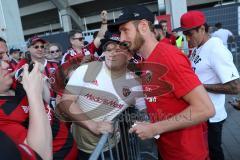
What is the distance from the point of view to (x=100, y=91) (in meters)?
2.59

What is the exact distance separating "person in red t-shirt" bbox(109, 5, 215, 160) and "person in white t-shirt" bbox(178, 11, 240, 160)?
0.92 metres

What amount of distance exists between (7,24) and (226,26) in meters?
9.50

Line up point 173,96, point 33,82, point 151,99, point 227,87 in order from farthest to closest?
point 227,87
point 151,99
point 173,96
point 33,82

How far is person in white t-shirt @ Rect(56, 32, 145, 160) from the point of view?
2537mm

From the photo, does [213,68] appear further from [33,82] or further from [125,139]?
[33,82]

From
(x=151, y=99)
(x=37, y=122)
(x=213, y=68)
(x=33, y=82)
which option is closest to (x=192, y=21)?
(x=213, y=68)

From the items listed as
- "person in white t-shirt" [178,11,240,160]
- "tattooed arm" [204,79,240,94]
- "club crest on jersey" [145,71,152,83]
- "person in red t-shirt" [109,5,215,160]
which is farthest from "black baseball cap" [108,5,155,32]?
"tattooed arm" [204,79,240,94]

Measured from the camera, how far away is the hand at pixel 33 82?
1668mm

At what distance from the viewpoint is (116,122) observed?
241cm

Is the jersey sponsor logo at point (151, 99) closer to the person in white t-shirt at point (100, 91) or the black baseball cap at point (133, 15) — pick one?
the person in white t-shirt at point (100, 91)

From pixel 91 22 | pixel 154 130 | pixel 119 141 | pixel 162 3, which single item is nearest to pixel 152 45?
pixel 154 130

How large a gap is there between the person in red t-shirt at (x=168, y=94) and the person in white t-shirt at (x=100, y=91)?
44 cm

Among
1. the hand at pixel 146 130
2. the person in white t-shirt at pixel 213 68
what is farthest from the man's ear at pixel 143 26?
the person in white t-shirt at pixel 213 68

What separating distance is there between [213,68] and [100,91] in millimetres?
1198
